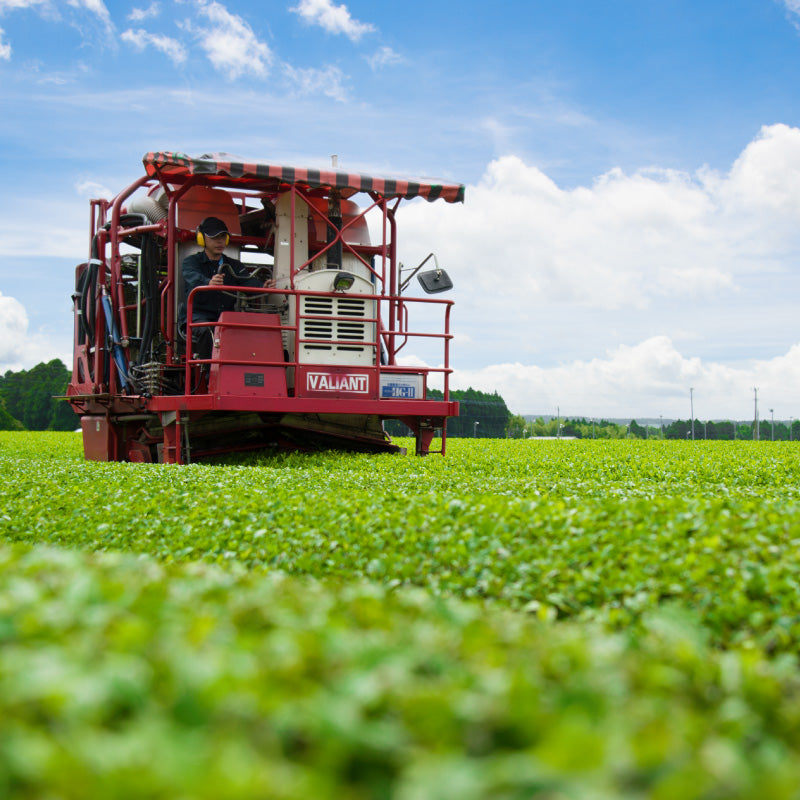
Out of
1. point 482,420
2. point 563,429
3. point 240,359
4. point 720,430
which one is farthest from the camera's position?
point 563,429

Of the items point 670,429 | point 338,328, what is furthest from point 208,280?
point 670,429

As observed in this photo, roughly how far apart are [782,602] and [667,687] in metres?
2.10

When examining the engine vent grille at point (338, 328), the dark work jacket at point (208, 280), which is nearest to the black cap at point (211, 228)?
the dark work jacket at point (208, 280)

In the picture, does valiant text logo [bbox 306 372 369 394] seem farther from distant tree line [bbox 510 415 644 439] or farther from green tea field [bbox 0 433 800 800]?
distant tree line [bbox 510 415 644 439]

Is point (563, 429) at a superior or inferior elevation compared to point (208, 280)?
inferior

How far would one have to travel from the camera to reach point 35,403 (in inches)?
2557

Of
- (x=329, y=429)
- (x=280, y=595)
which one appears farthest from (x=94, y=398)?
(x=280, y=595)

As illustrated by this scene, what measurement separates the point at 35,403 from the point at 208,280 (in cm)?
5971

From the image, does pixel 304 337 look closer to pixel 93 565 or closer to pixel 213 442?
pixel 213 442

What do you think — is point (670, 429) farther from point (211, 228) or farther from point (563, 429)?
point (211, 228)

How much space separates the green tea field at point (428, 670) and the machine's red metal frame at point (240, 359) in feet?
17.1

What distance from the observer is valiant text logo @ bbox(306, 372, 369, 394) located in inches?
404

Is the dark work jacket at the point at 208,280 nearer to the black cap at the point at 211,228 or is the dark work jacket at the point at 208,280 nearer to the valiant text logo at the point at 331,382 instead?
the black cap at the point at 211,228

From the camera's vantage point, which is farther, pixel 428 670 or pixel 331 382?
pixel 331 382
